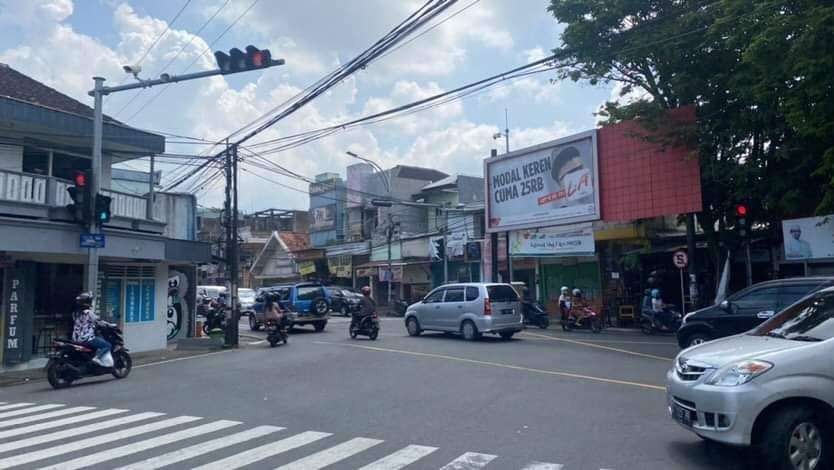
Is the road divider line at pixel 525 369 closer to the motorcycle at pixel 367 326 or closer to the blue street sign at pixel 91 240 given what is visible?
the motorcycle at pixel 367 326

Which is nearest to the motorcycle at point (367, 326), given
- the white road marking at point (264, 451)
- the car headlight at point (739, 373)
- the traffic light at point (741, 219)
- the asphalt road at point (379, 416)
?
the asphalt road at point (379, 416)

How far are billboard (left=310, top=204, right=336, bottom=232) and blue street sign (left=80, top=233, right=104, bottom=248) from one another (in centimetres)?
3742

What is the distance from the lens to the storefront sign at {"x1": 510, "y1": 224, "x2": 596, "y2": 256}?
2727cm

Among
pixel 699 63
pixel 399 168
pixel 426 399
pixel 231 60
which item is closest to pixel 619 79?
pixel 699 63

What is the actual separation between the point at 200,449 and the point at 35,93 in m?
16.8

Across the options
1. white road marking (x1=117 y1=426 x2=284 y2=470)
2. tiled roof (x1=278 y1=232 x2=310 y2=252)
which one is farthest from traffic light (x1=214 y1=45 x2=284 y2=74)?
tiled roof (x1=278 y1=232 x2=310 y2=252)

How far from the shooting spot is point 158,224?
2055 cm

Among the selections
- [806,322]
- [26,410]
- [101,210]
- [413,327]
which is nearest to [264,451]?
[26,410]

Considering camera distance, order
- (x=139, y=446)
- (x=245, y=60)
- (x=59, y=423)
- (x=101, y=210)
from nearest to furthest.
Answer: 1. (x=139, y=446)
2. (x=59, y=423)
3. (x=245, y=60)
4. (x=101, y=210)

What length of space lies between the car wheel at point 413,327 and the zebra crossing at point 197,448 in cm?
1384

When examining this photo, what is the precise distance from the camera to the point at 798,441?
19.7 feet

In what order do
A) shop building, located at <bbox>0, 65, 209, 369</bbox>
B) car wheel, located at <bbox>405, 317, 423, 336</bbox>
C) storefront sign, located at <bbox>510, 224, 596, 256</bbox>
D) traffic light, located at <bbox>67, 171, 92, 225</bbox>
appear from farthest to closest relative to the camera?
storefront sign, located at <bbox>510, 224, 596, 256</bbox>, car wheel, located at <bbox>405, 317, 423, 336</bbox>, shop building, located at <bbox>0, 65, 209, 369</bbox>, traffic light, located at <bbox>67, 171, 92, 225</bbox>

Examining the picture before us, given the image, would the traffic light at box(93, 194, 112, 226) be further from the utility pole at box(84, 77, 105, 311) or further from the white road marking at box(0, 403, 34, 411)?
the white road marking at box(0, 403, 34, 411)

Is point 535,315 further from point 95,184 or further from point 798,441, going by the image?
point 798,441
